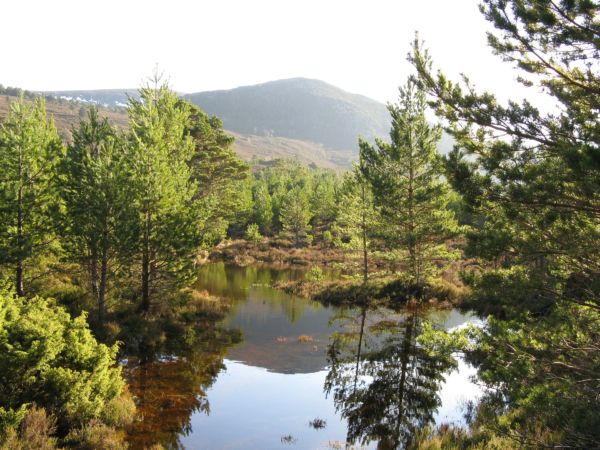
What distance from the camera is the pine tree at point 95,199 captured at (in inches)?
720

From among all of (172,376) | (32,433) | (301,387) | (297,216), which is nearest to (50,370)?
(32,433)

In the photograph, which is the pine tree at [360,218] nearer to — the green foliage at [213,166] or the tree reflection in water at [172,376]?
the green foliage at [213,166]

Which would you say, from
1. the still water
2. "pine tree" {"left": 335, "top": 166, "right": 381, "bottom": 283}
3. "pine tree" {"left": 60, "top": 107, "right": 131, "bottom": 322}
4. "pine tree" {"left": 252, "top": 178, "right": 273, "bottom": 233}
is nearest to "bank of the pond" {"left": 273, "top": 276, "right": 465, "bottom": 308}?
"pine tree" {"left": 335, "top": 166, "right": 381, "bottom": 283}

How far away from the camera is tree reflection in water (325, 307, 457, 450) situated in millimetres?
13273

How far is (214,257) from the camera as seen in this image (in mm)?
53781

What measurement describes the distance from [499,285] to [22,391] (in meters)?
11.8

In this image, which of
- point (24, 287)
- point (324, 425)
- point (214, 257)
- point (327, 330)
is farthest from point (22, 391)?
point (214, 257)

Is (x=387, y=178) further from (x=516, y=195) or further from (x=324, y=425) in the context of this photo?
(x=516, y=195)

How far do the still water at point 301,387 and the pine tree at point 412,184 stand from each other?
480 cm

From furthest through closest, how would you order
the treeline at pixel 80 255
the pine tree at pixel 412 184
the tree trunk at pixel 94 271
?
the pine tree at pixel 412 184 < the tree trunk at pixel 94 271 < the treeline at pixel 80 255

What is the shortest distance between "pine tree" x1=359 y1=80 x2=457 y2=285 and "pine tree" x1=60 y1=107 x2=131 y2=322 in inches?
589

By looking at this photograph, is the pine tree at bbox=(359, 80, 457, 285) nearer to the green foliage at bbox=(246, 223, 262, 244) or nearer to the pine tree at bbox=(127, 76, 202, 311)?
the pine tree at bbox=(127, 76, 202, 311)

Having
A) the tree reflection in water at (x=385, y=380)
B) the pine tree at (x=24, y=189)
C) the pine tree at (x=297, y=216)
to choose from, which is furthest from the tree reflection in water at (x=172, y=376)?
the pine tree at (x=297, y=216)

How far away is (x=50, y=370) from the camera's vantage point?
36.5ft
